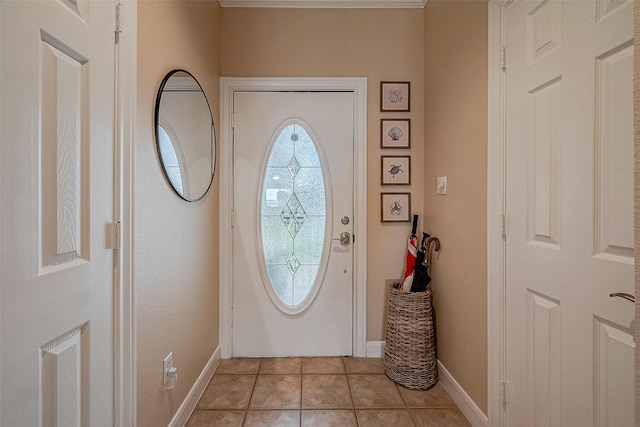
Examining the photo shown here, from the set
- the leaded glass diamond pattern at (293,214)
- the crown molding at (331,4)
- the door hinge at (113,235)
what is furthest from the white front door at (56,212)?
the crown molding at (331,4)

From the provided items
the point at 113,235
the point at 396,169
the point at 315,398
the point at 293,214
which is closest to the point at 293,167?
the point at 293,214

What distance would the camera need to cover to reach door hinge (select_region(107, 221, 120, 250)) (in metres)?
0.96

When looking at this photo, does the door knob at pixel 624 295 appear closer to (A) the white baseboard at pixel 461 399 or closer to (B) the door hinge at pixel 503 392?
(B) the door hinge at pixel 503 392

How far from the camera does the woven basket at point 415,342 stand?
1732mm

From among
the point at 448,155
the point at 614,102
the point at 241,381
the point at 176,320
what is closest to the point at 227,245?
the point at 176,320

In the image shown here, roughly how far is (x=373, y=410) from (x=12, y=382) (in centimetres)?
155

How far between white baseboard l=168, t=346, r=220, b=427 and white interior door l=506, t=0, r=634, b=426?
1.59 metres

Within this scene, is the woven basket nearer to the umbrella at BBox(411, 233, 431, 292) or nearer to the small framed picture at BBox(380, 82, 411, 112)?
the umbrella at BBox(411, 233, 431, 292)

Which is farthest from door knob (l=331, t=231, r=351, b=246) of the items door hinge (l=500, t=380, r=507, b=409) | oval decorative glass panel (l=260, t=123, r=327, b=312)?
door hinge (l=500, t=380, r=507, b=409)

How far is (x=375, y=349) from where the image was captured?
2.09 m

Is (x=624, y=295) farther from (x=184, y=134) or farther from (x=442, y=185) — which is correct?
(x=184, y=134)

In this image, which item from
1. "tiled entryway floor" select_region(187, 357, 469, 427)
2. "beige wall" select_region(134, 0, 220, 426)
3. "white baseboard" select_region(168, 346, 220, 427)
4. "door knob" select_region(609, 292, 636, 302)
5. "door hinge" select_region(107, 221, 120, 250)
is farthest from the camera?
"tiled entryway floor" select_region(187, 357, 469, 427)

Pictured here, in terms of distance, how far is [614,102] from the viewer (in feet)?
2.83

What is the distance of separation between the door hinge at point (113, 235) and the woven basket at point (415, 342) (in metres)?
1.54
